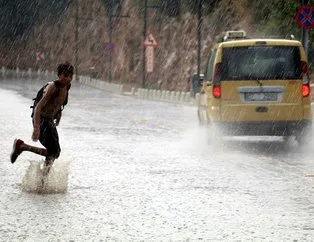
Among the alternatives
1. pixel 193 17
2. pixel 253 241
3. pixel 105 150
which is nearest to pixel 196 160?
pixel 105 150

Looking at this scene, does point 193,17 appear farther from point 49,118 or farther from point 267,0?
point 49,118

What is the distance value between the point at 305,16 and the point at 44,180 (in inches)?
592

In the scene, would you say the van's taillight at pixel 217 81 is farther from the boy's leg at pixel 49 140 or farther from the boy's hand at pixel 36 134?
the boy's hand at pixel 36 134

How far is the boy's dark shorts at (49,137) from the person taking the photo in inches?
408

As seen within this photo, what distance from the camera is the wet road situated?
25.8 feet

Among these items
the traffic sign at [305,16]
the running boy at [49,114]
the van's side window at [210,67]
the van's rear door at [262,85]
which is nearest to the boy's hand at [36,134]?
the running boy at [49,114]

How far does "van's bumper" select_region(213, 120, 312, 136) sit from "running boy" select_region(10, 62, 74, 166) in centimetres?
532

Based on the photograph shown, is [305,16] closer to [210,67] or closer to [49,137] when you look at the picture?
[210,67]

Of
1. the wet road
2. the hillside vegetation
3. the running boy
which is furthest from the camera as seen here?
the hillside vegetation

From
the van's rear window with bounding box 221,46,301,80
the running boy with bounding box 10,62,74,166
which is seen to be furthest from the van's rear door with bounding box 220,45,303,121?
the running boy with bounding box 10,62,74,166

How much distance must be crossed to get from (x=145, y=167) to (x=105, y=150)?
2563 millimetres

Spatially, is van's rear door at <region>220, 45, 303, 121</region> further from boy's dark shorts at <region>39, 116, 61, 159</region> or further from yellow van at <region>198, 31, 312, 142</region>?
boy's dark shorts at <region>39, 116, 61, 159</region>

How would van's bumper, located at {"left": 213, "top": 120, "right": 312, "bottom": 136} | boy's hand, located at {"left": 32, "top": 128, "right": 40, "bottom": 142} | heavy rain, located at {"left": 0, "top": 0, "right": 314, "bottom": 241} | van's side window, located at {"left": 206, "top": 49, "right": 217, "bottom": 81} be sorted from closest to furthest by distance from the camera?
heavy rain, located at {"left": 0, "top": 0, "right": 314, "bottom": 241}, boy's hand, located at {"left": 32, "top": 128, "right": 40, "bottom": 142}, van's bumper, located at {"left": 213, "top": 120, "right": 312, "bottom": 136}, van's side window, located at {"left": 206, "top": 49, "right": 217, "bottom": 81}

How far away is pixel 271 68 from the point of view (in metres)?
15.2
